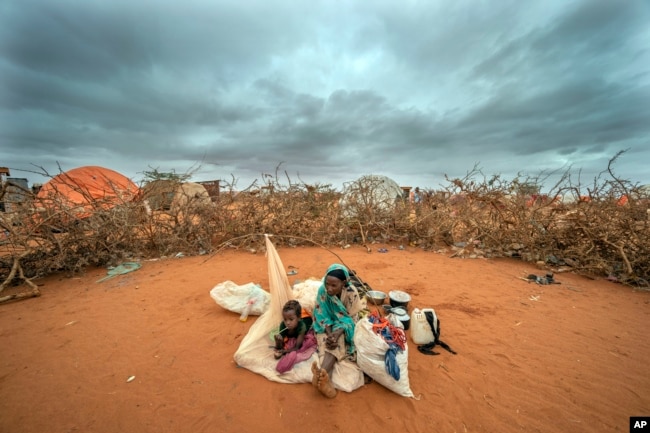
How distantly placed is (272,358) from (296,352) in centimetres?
26

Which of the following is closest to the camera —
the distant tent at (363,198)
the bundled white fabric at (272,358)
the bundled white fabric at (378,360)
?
the bundled white fabric at (378,360)

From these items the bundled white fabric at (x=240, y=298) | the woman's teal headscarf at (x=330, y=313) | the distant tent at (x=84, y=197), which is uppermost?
the distant tent at (x=84, y=197)

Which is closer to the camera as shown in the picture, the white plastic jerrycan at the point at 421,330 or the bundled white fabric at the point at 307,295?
the white plastic jerrycan at the point at 421,330

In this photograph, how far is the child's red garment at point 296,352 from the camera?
2116mm

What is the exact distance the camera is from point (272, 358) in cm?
229

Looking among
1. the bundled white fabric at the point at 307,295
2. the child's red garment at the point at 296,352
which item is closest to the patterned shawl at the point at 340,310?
the child's red garment at the point at 296,352

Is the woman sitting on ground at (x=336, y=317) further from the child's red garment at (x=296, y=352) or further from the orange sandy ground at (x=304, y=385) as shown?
the orange sandy ground at (x=304, y=385)

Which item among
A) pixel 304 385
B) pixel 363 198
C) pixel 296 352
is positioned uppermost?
pixel 363 198

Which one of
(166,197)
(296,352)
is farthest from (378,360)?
(166,197)

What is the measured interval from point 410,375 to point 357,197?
17.6 feet

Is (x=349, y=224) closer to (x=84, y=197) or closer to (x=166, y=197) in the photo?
(x=166, y=197)

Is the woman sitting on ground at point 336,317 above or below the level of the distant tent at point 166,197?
below

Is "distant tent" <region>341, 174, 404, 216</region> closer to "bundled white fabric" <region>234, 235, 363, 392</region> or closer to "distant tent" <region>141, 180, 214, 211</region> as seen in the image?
"distant tent" <region>141, 180, 214, 211</region>

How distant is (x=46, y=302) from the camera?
360 cm
